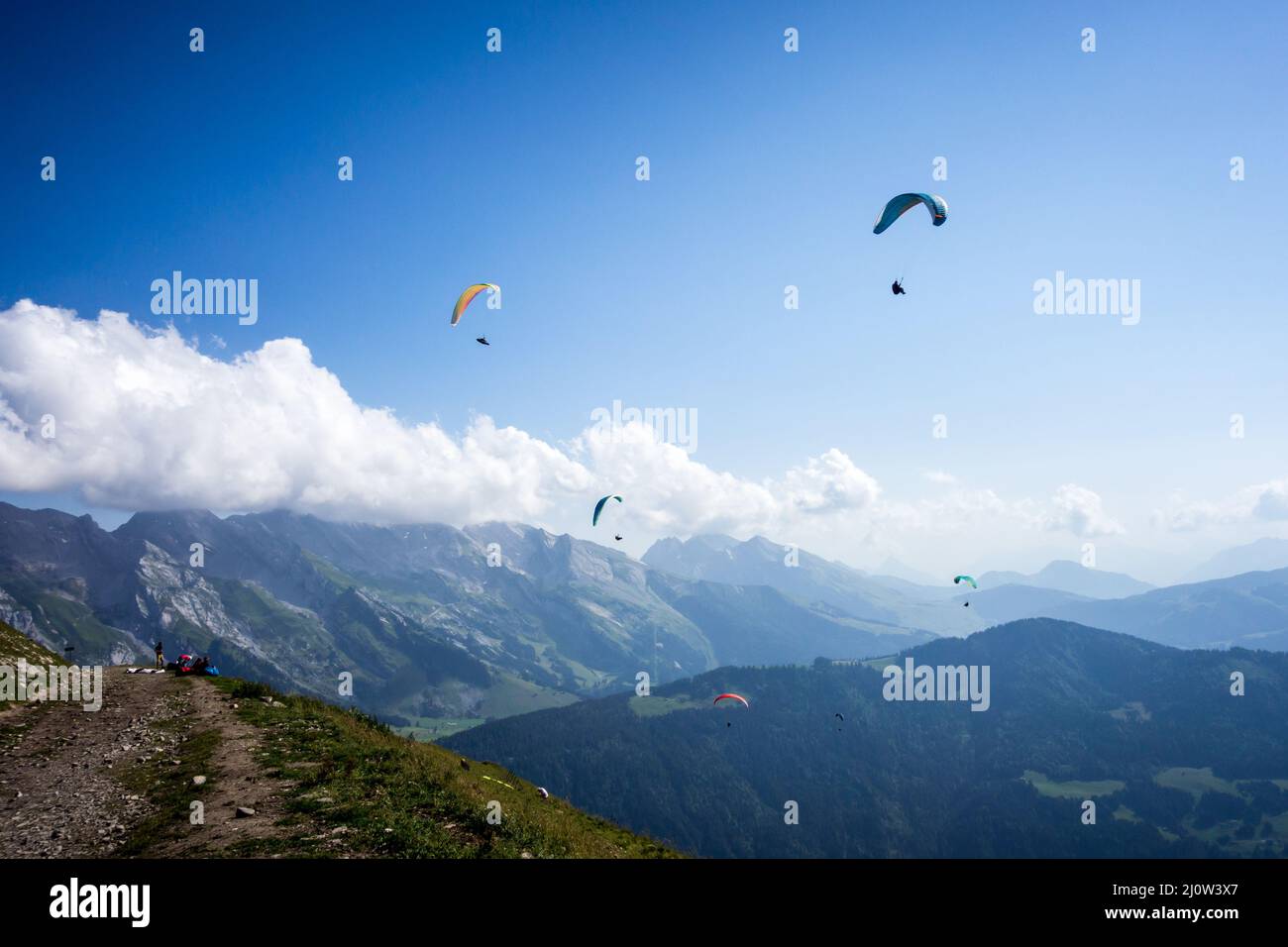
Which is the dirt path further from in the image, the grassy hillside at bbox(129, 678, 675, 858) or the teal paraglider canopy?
the teal paraglider canopy

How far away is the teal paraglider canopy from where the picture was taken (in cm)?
3250

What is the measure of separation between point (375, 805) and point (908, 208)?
38.5 metres

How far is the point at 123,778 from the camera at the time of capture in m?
19.5

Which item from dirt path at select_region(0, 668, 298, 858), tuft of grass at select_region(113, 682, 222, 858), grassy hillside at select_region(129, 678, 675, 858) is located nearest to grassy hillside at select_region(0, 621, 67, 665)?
dirt path at select_region(0, 668, 298, 858)

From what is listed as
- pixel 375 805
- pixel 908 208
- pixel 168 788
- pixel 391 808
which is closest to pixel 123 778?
pixel 168 788

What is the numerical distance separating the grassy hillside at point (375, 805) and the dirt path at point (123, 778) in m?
0.36

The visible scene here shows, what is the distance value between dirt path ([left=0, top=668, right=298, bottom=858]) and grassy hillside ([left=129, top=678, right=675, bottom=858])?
0.36m

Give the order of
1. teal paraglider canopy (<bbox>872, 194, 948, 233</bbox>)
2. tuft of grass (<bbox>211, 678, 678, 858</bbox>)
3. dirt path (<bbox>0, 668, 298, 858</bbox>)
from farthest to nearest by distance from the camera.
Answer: teal paraglider canopy (<bbox>872, 194, 948, 233</bbox>), dirt path (<bbox>0, 668, 298, 858</bbox>), tuft of grass (<bbox>211, 678, 678, 858</bbox>)

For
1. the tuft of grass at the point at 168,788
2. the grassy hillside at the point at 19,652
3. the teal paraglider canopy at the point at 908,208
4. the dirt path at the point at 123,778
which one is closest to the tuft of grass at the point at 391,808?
the dirt path at the point at 123,778

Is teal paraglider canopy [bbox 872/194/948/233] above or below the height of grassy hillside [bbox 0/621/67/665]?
above

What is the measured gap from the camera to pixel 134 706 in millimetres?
29062
